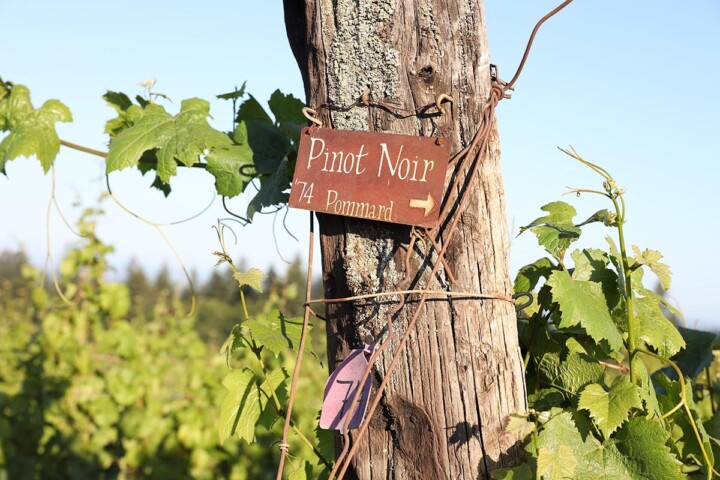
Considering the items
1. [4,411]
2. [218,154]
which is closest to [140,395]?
[4,411]

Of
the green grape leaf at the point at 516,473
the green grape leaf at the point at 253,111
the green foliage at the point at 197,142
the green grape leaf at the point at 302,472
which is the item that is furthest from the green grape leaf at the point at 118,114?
the green grape leaf at the point at 516,473

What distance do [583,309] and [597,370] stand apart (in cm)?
18

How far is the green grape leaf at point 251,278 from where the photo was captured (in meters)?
1.72

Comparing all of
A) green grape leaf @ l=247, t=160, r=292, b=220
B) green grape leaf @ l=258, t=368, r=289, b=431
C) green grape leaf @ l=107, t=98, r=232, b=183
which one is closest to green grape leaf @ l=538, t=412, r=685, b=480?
green grape leaf @ l=258, t=368, r=289, b=431

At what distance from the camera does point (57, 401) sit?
5.11m

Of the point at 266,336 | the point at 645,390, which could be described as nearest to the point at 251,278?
the point at 266,336

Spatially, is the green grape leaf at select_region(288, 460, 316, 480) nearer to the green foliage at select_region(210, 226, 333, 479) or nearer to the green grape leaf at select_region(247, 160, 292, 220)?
the green foliage at select_region(210, 226, 333, 479)

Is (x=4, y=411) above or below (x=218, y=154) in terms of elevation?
below

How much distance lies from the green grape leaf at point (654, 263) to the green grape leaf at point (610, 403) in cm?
26

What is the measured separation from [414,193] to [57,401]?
4529 millimetres

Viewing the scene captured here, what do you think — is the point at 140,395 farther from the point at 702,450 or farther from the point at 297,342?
the point at 702,450

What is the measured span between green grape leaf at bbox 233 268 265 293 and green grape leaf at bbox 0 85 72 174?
0.87 meters

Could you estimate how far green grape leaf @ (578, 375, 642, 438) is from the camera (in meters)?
1.44

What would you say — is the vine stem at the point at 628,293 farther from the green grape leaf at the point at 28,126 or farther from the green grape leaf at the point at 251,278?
the green grape leaf at the point at 28,126
